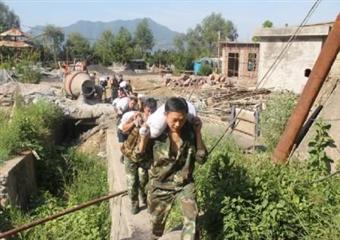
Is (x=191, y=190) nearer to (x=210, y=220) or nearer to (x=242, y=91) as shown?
(x=210, y=220)

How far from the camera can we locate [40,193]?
398 inches

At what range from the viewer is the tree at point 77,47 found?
182 feet

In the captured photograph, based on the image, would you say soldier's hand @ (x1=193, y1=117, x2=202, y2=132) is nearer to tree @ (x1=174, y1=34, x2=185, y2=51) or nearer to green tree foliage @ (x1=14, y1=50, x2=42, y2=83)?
green tree foliage @ (x1=14, y1=50, x2=42, y2=83)

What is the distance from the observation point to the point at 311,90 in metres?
6.16

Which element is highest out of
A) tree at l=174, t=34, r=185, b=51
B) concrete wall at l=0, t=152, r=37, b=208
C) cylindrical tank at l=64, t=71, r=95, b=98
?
cylindrical tank at l=64, t=71, r=95, b=98

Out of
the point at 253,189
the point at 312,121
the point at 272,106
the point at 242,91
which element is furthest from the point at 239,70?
the point at 253,189

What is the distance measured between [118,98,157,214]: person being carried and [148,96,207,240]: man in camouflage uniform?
9.7 inches

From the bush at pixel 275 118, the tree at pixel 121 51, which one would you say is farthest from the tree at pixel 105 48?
the bush at pixel 275 118

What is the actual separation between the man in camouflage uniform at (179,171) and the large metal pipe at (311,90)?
8.83ft

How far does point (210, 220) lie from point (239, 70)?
88.1 feet

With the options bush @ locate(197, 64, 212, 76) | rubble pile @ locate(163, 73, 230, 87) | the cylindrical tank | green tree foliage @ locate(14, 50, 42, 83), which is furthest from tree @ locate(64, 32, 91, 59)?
the cylindrical tank

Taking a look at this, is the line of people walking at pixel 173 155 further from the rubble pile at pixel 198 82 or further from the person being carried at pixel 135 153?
the rubble pile at pixel 198 82

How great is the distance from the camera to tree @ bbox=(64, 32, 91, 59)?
5547cm

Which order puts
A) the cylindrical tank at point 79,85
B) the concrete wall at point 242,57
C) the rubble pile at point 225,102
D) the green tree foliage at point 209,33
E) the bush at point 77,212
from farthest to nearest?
1. the green tree foliage at point 209,33
2. the concrete wall at point 242,57
3. the cylindrical tank at point 79,85
4. the rubble pile at point 225,102
5. the bush at point 77,212
